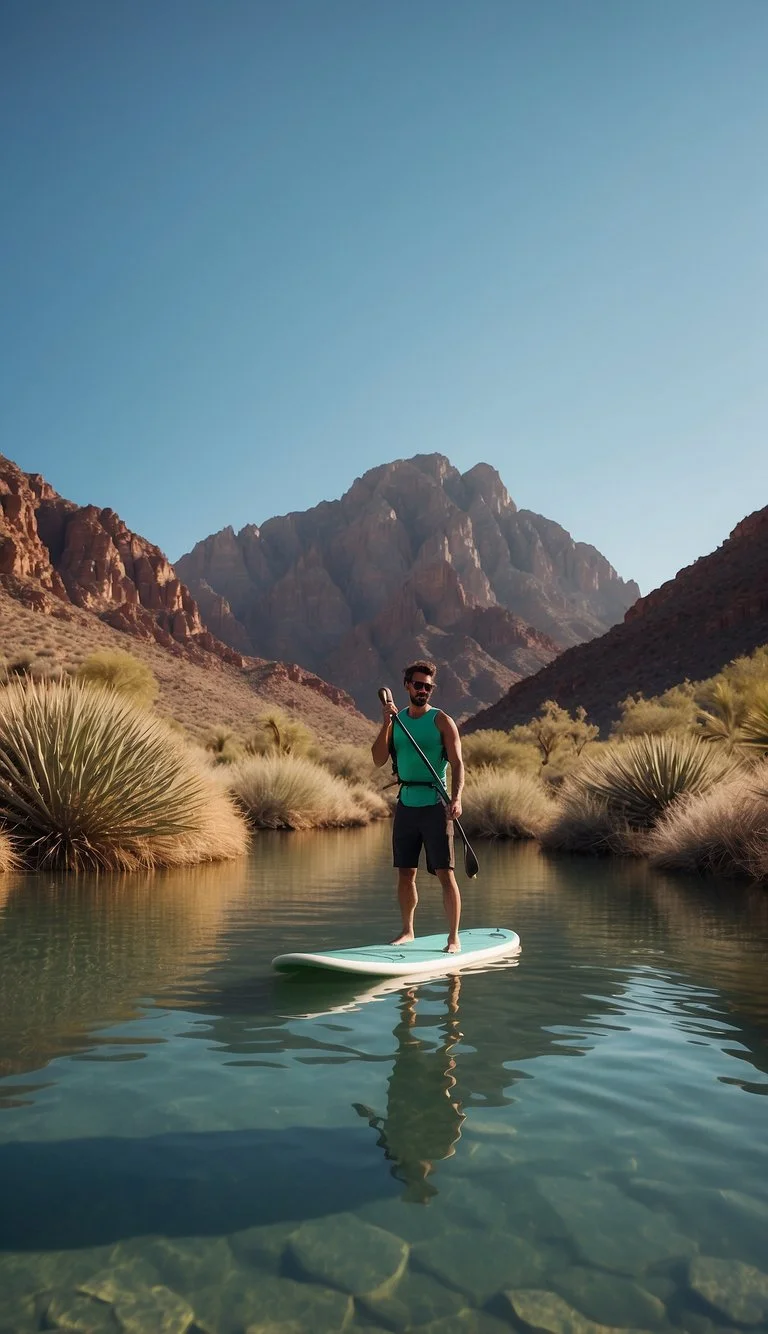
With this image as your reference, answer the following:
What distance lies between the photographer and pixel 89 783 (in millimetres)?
12734

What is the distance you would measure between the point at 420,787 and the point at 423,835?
1.20 feet

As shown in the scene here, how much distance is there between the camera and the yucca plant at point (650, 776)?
1770 centimetres

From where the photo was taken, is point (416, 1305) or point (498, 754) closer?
point (416, 1305)

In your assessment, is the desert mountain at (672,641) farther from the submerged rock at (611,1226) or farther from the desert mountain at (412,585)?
the submerged rock at (611,1226)

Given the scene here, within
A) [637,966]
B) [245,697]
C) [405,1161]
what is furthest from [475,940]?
[245,697]

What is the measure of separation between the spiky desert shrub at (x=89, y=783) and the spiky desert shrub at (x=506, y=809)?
34.4ft

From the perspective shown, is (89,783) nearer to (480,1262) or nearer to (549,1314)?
(480,1262)

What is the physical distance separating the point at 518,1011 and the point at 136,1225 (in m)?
3.29

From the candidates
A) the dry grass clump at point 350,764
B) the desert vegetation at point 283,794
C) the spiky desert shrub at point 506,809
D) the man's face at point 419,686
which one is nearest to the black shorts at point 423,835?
the man's face at point 419,686

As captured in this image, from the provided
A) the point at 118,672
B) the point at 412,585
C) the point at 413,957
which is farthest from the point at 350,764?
the point at 412,585

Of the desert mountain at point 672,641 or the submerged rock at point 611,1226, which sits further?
the desert mountain at point 672,641

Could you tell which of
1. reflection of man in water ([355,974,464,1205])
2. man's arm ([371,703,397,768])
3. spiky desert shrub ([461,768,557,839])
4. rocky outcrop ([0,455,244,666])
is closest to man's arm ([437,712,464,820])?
man's arm ([371,703,397,768])

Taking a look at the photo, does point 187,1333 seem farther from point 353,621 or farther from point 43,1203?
point 353,621

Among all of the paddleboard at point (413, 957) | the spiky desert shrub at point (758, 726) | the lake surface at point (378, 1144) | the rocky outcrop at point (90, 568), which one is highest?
the rocky outcrop at point (90, 568)
